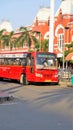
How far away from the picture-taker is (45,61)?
32719 millimetres

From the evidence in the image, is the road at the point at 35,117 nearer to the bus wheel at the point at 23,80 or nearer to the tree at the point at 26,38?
the bus wheel at the point at 23,80

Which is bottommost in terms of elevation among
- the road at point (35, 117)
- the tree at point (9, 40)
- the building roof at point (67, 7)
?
the road at point (35, 117)

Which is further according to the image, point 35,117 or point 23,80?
point 23,80

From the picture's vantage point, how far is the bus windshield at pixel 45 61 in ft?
107

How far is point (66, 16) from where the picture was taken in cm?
7575

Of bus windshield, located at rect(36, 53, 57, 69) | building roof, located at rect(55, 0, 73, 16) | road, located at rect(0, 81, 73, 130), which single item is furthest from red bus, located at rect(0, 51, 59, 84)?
building roof, located at rect(55, 0, 73, 16)

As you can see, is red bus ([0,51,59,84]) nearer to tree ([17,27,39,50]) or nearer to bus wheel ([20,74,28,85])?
bus wheel ([20,74,28,85])

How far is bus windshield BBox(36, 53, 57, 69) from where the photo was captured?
32625 millimetres

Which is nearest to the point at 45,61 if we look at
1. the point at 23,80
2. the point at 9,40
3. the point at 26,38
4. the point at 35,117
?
the point at 23,80

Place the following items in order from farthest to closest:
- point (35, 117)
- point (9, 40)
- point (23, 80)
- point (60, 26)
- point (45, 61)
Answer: point (9, 40) → point (60, 26) → point (23, 80) → point (45, 61) → point (35, 117)

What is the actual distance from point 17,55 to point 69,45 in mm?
29995

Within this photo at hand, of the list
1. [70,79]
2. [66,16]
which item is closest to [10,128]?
[70,79]

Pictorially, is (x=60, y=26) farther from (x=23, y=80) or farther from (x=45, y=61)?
(x=45, y=61)

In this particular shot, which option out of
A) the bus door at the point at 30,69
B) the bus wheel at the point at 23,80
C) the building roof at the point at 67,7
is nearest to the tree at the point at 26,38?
the building roof at the point at 67,7
